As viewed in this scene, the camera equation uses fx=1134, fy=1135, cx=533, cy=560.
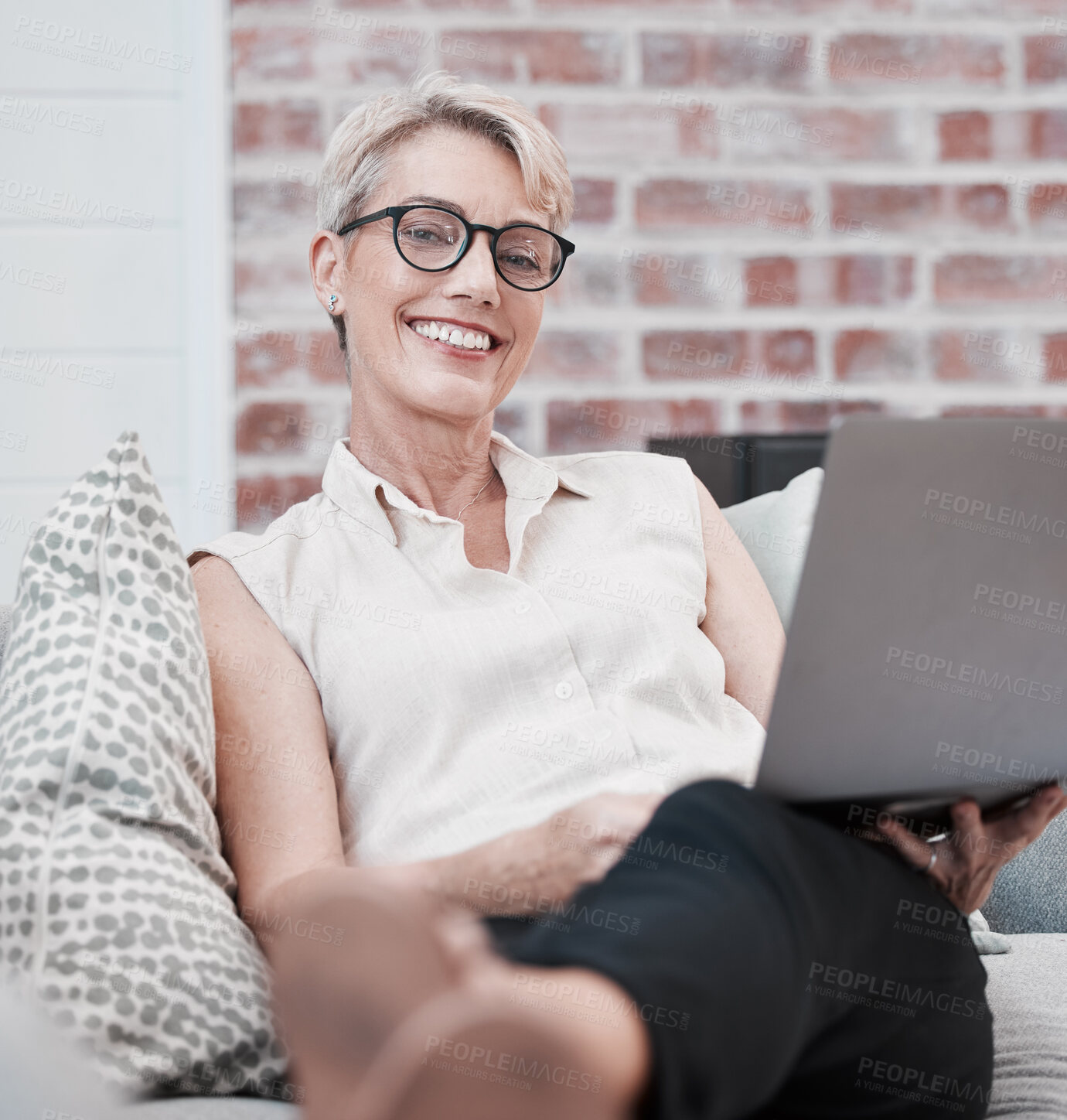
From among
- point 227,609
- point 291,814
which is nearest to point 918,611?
point 291,814

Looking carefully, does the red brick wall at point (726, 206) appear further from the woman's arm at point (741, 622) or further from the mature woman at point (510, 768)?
the woman's arm at point (741, 622)

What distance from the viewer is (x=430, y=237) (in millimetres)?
1245

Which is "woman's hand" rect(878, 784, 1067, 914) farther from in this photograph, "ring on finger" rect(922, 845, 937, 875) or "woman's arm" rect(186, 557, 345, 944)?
"woman's arm" rect(186, 557, 345, 944)

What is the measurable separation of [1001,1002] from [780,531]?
1.93 ft

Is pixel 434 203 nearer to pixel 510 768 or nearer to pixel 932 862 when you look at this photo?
pixel 510 768

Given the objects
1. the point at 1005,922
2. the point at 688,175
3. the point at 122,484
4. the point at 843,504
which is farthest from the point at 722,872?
the point at 688,175

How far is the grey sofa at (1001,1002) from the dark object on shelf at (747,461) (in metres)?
0.11

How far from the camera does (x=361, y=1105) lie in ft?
1.51

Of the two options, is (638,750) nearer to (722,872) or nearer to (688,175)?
(722,872)

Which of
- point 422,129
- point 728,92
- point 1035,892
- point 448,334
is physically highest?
point 728,92

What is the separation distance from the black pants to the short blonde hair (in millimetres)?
786

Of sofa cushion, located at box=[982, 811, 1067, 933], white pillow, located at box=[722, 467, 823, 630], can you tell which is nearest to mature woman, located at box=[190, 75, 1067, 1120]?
white pillow, located at box=[722, 467, 823, 630]

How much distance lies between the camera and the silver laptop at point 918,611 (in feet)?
2.24

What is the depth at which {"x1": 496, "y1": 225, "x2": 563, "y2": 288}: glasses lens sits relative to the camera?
1277 millimetres
